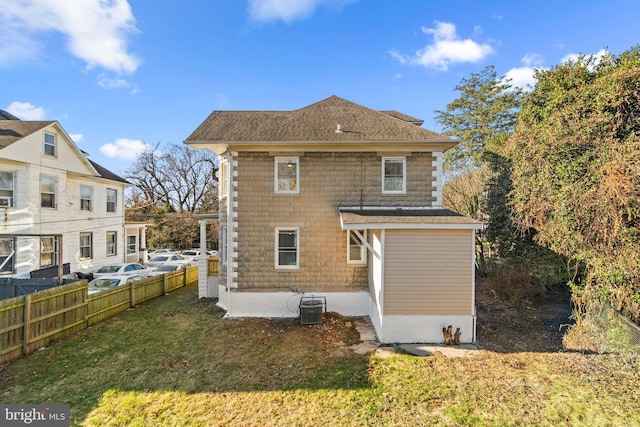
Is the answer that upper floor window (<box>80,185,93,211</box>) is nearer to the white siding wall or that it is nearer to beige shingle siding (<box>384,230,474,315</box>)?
the white siding wall

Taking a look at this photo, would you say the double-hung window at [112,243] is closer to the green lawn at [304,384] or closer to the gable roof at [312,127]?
the green lawn at [304,384]

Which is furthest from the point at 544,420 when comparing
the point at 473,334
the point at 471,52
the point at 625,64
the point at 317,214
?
the point at 471,52

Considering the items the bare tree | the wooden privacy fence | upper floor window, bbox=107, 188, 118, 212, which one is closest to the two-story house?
the wooden privacy fence

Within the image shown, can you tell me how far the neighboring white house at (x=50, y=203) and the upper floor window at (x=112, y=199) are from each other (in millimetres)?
79

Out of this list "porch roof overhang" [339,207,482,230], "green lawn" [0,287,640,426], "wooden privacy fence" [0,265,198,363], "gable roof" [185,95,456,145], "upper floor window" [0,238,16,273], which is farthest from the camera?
"upper floor window" [0,238,16,273]

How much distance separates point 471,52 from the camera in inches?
644

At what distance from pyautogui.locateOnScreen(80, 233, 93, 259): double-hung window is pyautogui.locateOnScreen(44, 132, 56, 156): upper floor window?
507 cm

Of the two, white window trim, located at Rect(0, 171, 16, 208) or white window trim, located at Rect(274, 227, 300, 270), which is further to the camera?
white window trim, located at Rect(0, 171, 16, 208)

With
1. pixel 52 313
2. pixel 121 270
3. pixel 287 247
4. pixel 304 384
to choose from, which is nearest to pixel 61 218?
pixel 121 270

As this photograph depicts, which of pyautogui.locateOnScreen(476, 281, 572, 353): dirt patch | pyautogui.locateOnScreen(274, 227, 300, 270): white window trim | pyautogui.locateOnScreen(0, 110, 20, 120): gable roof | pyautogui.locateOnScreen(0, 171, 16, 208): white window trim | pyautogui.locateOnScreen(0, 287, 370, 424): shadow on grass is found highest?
pyautogui.locateOnScreen(0, 110, 20, 120): gable roof

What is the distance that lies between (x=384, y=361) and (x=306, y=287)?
3.84 meters

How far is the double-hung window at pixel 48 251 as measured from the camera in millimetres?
13922

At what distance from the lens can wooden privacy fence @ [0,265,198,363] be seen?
645 cm

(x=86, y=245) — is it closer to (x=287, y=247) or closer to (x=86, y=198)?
(x=86, y=198)
